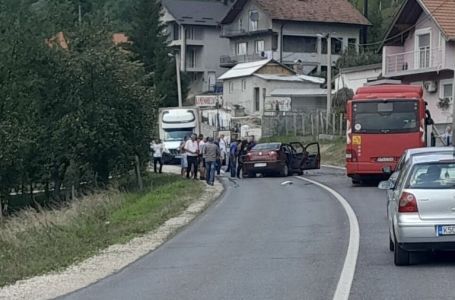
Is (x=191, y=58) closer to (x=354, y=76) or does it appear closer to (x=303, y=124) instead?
(x=354, y=76)

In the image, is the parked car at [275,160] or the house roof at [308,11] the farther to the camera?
the house roof at [308,11]

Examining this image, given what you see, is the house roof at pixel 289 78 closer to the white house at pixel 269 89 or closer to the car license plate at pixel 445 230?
the white house at pixel 269 89

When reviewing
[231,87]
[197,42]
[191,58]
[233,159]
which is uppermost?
[197,42]

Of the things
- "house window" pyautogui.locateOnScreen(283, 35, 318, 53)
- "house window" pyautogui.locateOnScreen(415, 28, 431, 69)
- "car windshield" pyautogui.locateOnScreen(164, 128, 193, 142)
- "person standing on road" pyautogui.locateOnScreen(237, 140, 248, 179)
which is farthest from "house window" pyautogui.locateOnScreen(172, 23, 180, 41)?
"person standing on road" pyautogui.locateOnScreen(237, 140, 248, 179)

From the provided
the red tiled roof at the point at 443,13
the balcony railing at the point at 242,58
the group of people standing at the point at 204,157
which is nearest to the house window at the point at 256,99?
the balcony railing at the point at 242,58

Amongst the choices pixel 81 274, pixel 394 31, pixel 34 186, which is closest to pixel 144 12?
pixel 394 31

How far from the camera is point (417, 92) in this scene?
33.1 m

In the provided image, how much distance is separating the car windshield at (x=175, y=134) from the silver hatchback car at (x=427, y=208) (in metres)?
41.2

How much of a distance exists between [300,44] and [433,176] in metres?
77.9

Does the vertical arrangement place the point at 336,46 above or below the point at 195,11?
below

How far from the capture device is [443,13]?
53.2 meters

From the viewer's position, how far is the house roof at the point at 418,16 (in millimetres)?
52469

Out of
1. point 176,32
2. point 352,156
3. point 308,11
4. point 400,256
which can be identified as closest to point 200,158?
point 352,156

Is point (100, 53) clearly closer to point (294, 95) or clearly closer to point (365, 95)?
point (365, 95)
